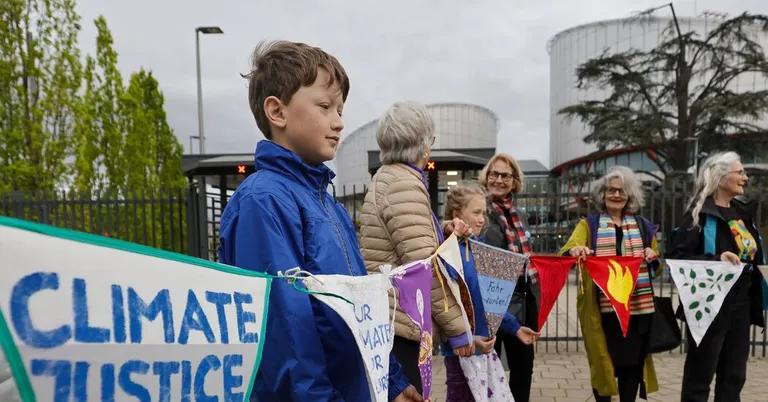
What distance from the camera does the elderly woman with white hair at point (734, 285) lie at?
10.7ft

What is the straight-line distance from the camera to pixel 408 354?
2.12 metres

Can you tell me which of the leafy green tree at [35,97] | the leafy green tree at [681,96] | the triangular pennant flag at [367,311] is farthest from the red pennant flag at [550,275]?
the leafy green tree at [681,96]

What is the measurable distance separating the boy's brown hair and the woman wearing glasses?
2.16 metres

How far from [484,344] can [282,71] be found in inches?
76.3

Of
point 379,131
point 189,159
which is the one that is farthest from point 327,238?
point 189,159

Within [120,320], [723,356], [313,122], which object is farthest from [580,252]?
[120,320]

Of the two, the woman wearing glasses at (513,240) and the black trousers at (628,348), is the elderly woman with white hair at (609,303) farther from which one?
the woman wearing glasses at (513,240)

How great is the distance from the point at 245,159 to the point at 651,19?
1745 cm

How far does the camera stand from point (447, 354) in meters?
2.60

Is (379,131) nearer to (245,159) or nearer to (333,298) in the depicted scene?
(333,298)

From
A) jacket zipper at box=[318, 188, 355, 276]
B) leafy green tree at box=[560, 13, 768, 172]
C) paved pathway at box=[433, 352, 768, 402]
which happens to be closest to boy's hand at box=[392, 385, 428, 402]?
jacket zipper at box=[318, 188, 355, 276]

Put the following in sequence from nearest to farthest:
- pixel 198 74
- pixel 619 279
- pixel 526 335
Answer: pixel 526 335, pixel 619 279, pixel 198 74

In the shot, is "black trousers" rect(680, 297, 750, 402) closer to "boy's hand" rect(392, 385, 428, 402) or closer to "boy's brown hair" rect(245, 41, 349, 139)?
"boy's hand" rect(392, 385, 428, 402)

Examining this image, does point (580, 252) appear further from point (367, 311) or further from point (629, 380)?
point (367, 311)
